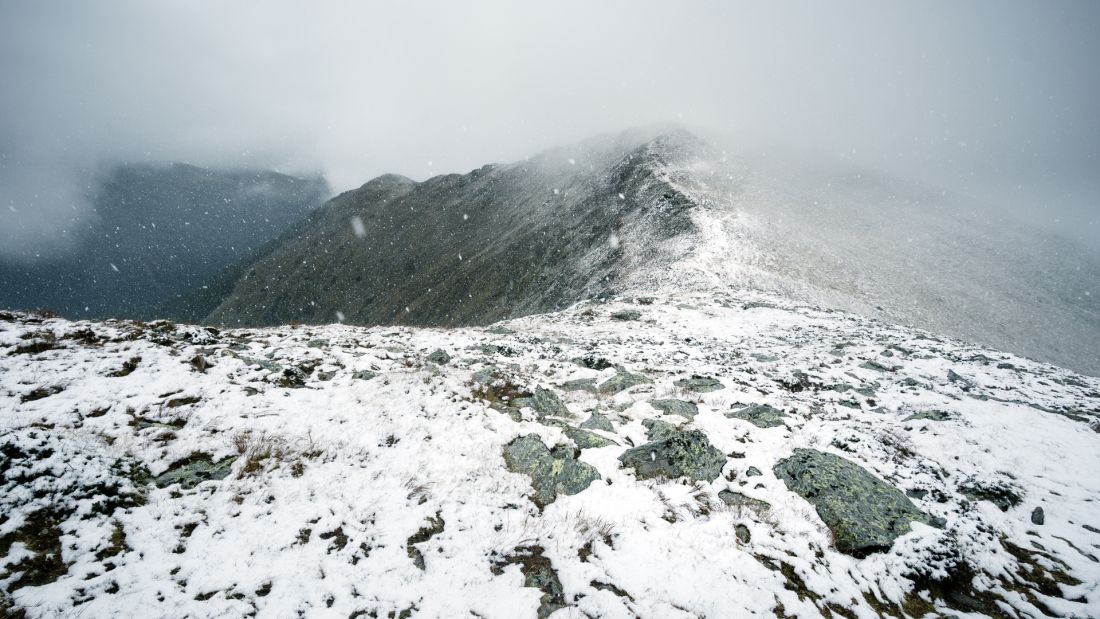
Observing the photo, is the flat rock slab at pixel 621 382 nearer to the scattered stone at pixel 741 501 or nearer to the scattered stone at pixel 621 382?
the scattered stone at pixel 621 382

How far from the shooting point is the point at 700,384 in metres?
11.9

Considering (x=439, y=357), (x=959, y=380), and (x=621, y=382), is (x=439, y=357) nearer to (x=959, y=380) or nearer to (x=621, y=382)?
(x=621, y=382)

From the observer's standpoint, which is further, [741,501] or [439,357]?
[439,357]

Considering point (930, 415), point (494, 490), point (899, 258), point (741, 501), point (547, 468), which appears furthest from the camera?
point (899, 258)

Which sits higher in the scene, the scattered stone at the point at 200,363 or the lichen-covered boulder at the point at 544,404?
the scattered stone at the point at 200,363

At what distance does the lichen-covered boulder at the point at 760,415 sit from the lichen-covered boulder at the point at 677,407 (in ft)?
2.71

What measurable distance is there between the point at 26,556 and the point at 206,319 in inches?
5030

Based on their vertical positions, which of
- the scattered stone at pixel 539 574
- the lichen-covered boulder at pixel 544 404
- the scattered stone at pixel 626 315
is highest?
the scattered stone at pixel 539 574

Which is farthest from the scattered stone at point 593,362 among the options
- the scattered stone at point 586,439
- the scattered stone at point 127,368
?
the scattered stone at point 127,368

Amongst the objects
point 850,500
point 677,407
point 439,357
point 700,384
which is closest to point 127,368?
point 439,357

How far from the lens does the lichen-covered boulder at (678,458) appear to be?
755 cm

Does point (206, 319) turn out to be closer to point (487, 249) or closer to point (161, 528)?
point (487, 249)

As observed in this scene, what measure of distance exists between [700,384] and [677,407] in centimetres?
203

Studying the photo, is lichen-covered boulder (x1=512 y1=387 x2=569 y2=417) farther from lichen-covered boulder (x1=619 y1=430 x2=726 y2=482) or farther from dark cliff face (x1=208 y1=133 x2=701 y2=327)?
dark cliff face (x1=208 y1=133 x2=701 y2=327)
